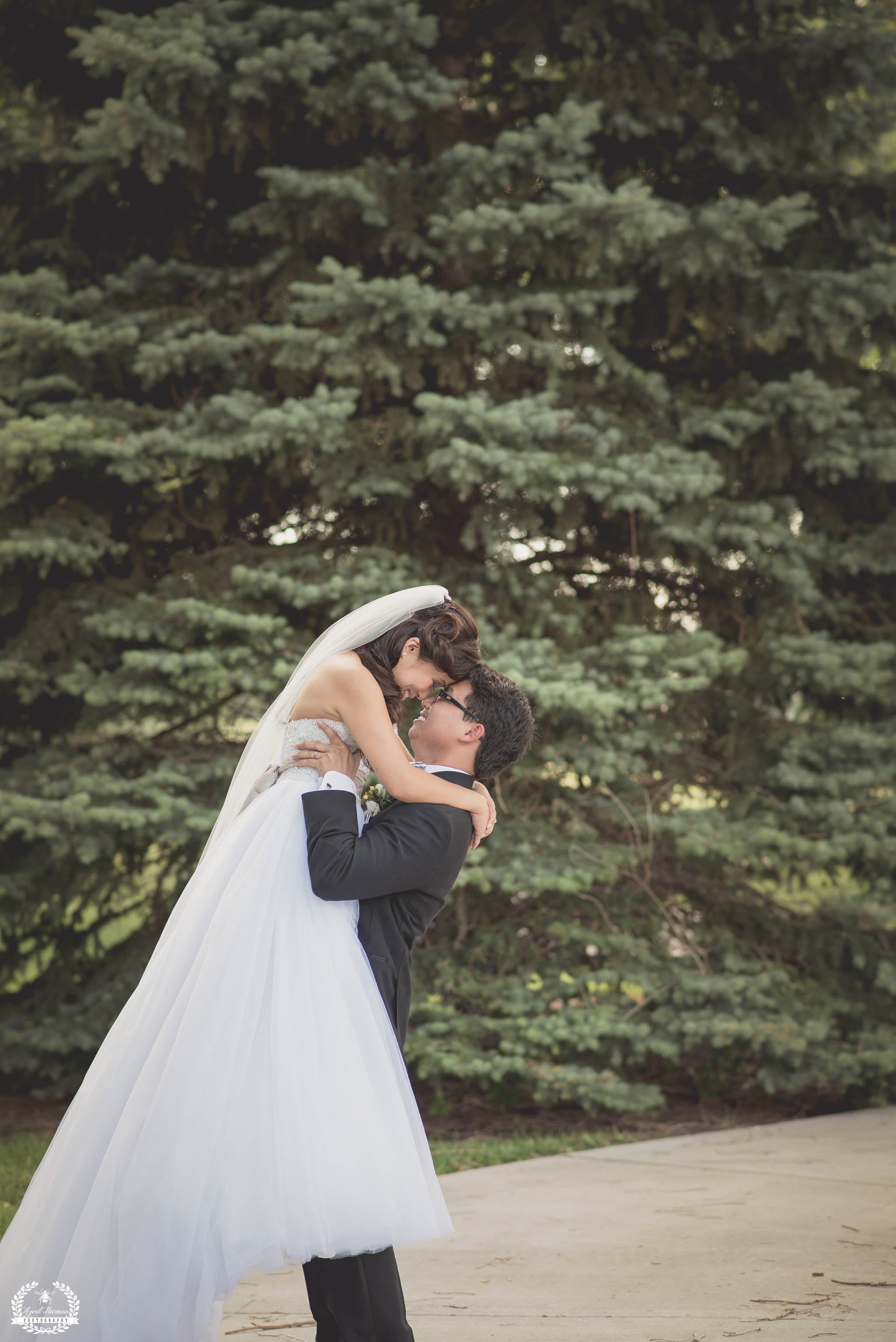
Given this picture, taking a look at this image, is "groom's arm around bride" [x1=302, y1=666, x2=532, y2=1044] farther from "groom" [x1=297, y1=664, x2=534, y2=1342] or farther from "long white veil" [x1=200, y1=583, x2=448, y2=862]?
"long white veil" [x1=200, y1=583, x2=448, y2=862]

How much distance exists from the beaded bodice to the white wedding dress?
5.0 inches

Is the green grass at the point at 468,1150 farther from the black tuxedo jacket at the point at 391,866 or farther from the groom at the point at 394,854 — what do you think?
the black tuxedo jacket at the point at 391,866

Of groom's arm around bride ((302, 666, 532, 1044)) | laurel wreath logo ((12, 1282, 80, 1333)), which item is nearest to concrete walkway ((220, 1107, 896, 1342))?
laurel wreath logo ((12, 1282, 80, 1333))

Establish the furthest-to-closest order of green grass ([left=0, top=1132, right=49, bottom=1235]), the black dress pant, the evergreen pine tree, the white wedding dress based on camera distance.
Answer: the evergreen pine tree < green grass ([left=0, top=1132, right=49, bottom=1235]) < the black dress pant < the white wedding dress

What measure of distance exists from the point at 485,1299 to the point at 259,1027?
5.06 feet

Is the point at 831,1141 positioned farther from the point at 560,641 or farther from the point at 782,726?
the point at 560,641

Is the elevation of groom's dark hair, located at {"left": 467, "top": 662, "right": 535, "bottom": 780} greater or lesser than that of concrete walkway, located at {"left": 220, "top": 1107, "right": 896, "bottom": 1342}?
greater

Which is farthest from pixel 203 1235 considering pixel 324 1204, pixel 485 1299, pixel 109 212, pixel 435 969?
pixel 109 212

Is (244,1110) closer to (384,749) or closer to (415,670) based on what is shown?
(384,749)

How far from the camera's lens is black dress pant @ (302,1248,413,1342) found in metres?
2.64

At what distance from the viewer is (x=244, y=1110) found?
2623 millimetres

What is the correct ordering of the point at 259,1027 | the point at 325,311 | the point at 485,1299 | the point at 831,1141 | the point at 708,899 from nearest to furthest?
the point at 259,1027 < the point at 485,1299 < the point at 831,1141 < the point at 325,311 < the point at 708,899

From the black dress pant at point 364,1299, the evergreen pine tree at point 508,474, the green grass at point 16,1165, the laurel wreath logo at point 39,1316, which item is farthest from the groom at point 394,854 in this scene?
the evergreen pine tree at point 508,474

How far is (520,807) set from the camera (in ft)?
20.7
